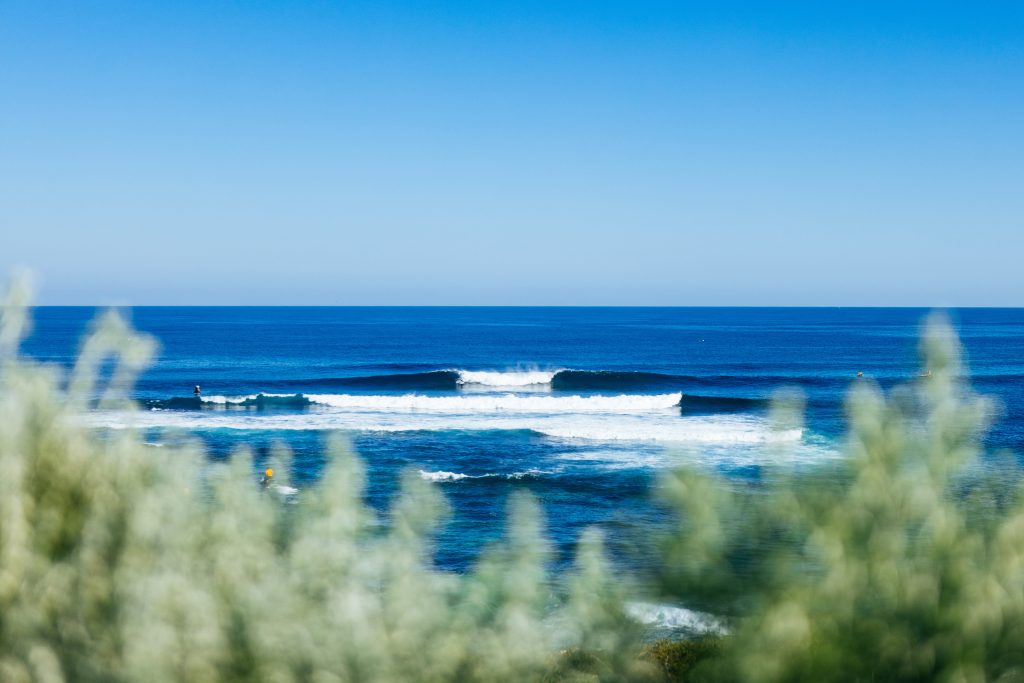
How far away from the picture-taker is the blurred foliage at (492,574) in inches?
171

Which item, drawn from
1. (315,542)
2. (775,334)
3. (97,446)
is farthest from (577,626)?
(775,334)

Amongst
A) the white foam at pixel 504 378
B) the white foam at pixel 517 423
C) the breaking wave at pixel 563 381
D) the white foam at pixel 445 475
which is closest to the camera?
the white foam at pixel 445 475

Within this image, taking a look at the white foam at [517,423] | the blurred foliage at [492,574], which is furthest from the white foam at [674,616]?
the white foam at [517,423]

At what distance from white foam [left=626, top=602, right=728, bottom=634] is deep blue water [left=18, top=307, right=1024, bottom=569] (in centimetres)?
64

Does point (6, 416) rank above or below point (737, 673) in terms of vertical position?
above

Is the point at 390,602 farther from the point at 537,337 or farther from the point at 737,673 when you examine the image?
A: the point at 537,337

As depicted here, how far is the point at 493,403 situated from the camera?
5512 cm

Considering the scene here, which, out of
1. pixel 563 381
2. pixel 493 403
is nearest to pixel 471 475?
pixel 493 403

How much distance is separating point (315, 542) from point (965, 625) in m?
3.48

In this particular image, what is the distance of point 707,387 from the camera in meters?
63.1

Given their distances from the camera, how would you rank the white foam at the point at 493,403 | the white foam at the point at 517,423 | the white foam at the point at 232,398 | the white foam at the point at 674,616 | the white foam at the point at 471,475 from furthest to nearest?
the white foam at the point at 493,403 → the white foam at the point at 232,398 → the white foam at the point at 517,423 → the white foam at the point at 471,475 → the white foam at the point at 674,616

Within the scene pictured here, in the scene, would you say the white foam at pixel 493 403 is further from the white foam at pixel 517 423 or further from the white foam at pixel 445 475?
the white foam at pixel 445 475

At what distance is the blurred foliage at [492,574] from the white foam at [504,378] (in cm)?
5961

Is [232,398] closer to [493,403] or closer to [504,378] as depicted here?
[493,403]
